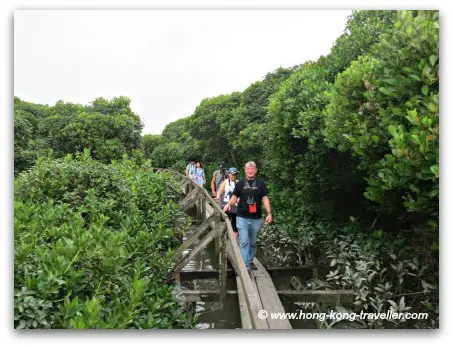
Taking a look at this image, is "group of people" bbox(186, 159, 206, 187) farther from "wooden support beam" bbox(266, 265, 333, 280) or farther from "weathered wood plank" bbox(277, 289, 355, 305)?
"weathered wood plank" bbox(277, 289, 355, 305)

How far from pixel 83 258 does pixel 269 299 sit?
2222 millimetres

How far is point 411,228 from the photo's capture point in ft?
14.3

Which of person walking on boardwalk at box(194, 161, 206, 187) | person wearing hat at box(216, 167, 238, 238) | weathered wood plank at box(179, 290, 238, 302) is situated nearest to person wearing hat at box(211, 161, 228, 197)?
person wearing hat at box(216, 167, 238, 238)

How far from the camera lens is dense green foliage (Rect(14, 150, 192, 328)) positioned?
2.75m

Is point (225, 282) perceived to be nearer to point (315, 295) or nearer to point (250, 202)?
point (250, 202)

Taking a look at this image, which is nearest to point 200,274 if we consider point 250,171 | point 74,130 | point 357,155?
point 250,171

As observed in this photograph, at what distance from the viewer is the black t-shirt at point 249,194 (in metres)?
4.62

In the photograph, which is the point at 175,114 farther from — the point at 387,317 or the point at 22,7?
the point at 387,317

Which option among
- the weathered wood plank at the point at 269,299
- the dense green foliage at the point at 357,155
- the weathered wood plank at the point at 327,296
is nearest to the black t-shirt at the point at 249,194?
the weathered wood plank at the point at 269,299

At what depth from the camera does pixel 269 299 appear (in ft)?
14.1

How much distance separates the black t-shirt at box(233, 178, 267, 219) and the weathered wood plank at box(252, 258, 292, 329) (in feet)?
2.83

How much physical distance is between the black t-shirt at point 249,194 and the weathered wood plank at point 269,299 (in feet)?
2.83

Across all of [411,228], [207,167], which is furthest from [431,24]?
[207,167]

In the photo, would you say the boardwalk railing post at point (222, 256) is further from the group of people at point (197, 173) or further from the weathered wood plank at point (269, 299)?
the group of people at point (197, 173)
